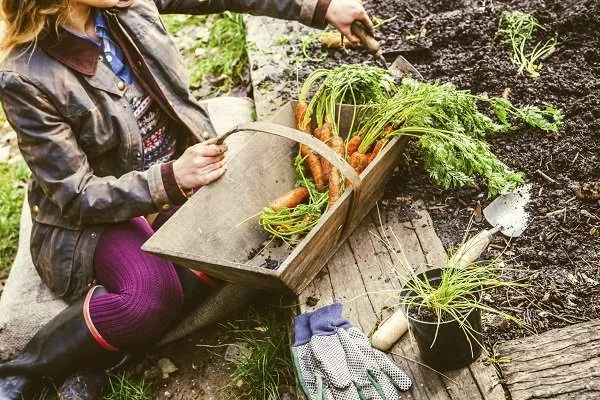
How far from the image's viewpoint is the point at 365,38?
3.24 m

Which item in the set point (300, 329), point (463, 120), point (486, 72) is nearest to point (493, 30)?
point (486, 72)

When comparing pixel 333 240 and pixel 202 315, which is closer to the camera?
pixel 333 240

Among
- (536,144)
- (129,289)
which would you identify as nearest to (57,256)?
(129,289)

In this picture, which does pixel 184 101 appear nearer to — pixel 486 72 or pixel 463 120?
pixel 463 120

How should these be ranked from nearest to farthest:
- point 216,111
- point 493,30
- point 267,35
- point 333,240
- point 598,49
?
point 333,240, point 598,49, point 493,30, point 216,111, point 267,35

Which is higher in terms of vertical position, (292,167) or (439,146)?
(439,146)

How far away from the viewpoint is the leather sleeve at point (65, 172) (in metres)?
2.76

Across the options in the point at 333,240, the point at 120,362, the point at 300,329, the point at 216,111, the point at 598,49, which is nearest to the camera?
the point at 300,329

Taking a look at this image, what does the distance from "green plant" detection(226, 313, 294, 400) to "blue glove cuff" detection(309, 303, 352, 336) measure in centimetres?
40

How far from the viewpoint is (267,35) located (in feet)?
14.9

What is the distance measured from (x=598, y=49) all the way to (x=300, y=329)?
224cm

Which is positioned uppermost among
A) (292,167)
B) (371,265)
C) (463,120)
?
(463,120)

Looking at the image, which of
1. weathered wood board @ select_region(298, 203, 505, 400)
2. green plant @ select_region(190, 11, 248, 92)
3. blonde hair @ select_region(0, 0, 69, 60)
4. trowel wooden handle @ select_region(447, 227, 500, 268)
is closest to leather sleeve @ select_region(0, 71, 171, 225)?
blonde hair @ select_region(0, 0, 69, 60)

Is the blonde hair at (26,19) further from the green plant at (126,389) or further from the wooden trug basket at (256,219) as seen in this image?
the green plant at (126,389)
